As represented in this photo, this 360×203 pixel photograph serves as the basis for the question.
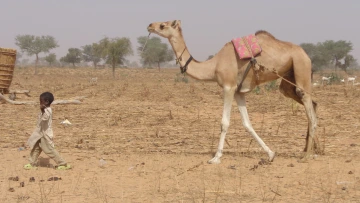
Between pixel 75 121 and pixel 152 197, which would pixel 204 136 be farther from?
pixel 152 197

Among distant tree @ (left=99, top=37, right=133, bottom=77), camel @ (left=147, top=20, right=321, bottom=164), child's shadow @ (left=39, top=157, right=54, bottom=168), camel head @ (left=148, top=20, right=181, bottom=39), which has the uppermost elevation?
distant tree @ (left=99, top=37, right=133, bottom=77)

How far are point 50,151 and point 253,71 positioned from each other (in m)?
3.34

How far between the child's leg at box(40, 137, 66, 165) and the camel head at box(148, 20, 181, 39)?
2.48m

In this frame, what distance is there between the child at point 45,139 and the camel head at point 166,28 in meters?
2.02

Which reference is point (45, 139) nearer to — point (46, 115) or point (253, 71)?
point (46, 115)

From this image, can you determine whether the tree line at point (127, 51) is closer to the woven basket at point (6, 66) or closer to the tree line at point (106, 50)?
the tree line at point (106, 50)

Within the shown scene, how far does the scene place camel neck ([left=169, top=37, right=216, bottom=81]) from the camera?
788cm

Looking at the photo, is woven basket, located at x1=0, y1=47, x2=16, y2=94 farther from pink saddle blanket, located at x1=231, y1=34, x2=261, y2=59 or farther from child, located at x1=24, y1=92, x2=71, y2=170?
pink saddle blanket, located at x1=231, y1=34, x2=261, y2=59

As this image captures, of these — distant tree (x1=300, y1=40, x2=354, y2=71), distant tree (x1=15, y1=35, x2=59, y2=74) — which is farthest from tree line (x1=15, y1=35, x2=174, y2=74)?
distant tree (x1=300, y1=40, x2=354, y2=71)

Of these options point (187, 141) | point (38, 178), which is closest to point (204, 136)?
point (187, 141)

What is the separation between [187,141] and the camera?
9.65 m

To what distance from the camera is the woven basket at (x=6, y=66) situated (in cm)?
1744

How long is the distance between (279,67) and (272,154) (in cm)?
139

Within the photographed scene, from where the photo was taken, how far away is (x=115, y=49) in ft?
165
